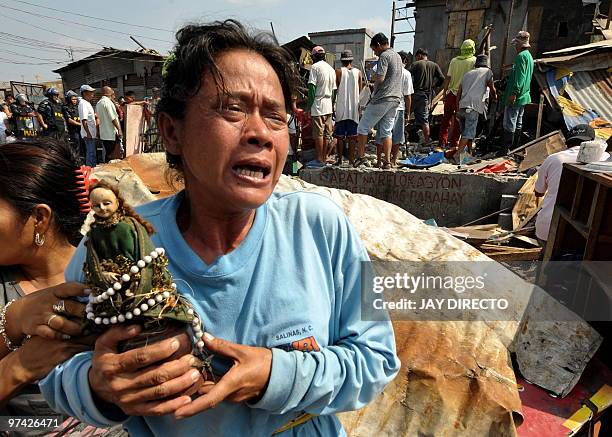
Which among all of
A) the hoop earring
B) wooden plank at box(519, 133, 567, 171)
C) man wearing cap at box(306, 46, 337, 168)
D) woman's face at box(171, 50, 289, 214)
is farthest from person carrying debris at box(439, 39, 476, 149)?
the hoop earring

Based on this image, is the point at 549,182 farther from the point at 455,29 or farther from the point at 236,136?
the point at 455,29

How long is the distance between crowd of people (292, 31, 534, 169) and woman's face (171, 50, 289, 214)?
5818mm

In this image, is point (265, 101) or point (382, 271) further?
point (382, 271)

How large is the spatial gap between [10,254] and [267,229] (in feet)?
4.12

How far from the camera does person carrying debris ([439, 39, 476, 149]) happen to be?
912cm

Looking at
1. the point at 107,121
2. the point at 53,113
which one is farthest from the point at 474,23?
the point at 53,113

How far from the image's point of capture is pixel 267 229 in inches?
48.9

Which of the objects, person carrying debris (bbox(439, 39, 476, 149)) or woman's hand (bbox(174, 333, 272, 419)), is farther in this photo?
person carrying debris (bbox(439, 39, 476, 149))

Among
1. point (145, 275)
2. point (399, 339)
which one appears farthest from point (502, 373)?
point (145, 275)

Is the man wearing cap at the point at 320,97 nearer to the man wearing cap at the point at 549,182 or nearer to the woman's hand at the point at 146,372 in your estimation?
the man wearing cap at the point at 549,182

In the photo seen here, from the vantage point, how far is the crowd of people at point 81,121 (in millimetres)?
9578

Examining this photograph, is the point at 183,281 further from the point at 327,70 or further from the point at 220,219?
the point at 327,70

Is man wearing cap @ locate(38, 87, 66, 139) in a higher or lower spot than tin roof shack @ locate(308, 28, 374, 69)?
lower

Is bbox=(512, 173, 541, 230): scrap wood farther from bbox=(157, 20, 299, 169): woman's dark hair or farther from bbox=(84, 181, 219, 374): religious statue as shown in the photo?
bbox=(84, 181, 219, 374): religious statue
